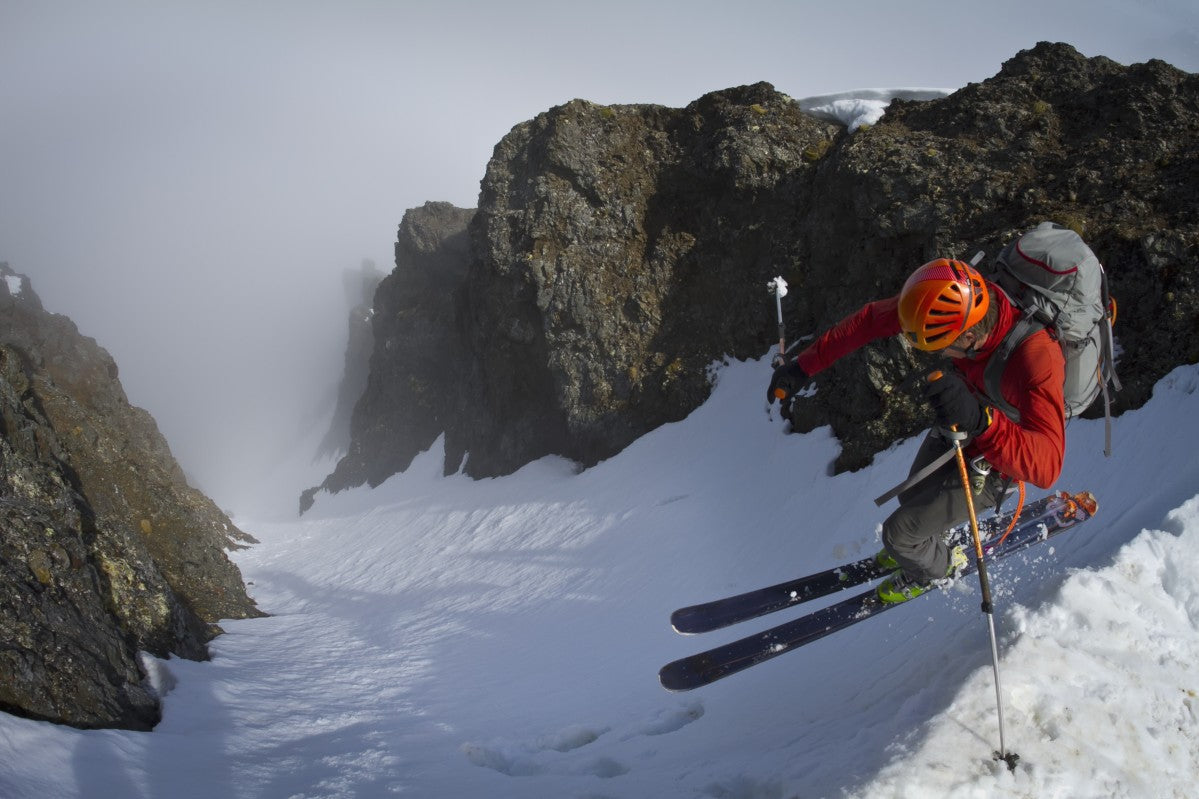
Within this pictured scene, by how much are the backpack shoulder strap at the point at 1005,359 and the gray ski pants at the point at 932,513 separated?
54cm

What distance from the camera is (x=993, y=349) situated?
18.3ft

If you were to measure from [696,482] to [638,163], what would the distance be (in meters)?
13.6

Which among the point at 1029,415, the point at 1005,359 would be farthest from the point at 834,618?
the point at 1005,359

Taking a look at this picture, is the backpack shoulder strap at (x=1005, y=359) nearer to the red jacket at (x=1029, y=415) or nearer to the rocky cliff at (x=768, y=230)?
the red jacket at (x=1029, y=415)

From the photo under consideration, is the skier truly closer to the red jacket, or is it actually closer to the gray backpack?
the red jacket

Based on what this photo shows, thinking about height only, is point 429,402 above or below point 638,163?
below

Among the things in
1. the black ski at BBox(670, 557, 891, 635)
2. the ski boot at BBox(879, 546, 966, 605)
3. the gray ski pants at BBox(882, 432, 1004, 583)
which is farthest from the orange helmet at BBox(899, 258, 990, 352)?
the black ski at BBox(670, 557, 891, 635)

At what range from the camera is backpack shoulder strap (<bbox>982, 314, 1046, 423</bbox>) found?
5.23 meters

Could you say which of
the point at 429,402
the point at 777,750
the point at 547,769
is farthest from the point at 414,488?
the point at 777,750

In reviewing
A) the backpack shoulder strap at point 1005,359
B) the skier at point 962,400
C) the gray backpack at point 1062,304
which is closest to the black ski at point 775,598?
the skier at point 962,400

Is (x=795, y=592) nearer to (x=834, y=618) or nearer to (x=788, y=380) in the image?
(x=834, y=618)

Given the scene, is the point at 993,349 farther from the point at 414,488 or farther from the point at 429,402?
the point at 429,402

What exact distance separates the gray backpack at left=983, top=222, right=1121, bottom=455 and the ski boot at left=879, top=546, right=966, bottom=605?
1.78 meters

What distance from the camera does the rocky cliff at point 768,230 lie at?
41.2 ft
